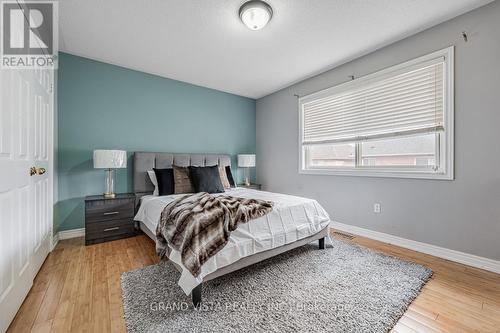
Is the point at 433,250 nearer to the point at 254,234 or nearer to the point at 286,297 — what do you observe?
the point at 286,297

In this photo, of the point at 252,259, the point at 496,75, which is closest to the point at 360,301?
the point at 252,259

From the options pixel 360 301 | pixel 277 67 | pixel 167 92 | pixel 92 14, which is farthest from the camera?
pixel 167 92

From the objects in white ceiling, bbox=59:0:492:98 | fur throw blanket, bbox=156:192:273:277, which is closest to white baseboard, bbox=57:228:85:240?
fur throw blanket, bbox=156:192:273:277

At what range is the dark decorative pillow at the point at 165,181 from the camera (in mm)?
3174

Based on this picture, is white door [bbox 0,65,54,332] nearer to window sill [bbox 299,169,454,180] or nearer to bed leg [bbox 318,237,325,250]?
bed leg [bbox 318,237,325,250]

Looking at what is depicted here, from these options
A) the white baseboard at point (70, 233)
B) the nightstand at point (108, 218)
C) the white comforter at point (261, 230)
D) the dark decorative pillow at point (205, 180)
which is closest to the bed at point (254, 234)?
the white comforter at point (261, 230)

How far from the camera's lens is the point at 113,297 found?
1.65 meters

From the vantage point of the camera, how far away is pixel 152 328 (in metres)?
1.33

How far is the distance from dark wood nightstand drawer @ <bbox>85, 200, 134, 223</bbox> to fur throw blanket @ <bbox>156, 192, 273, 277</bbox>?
3.74 ft

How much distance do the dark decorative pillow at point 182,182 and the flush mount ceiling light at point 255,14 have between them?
2124mm

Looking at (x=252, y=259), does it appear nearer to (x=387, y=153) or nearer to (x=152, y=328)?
(x=152, y=328)

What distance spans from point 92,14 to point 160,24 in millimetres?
646

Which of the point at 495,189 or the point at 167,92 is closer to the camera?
the point at 495,189

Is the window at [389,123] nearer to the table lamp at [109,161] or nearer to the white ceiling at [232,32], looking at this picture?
the white ceiling at [232,32]
